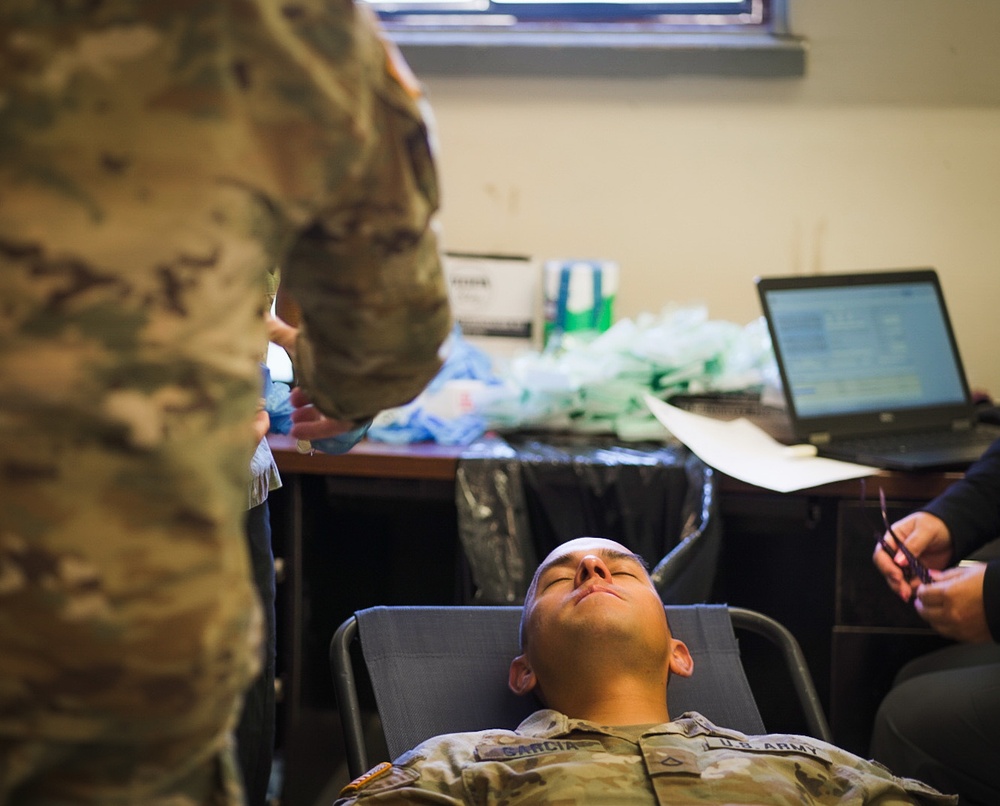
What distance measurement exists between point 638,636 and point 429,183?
0.92 m

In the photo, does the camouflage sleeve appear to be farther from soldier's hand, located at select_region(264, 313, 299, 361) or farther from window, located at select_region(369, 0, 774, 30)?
window, located at select_region(369, 0, 774, 30)

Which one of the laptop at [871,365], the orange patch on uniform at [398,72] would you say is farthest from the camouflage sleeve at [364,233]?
the laptop at [871,365]

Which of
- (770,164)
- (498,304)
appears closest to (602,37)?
(770,164)

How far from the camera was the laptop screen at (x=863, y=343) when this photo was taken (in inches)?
91.1

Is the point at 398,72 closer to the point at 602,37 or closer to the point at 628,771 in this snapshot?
the point at 628,771

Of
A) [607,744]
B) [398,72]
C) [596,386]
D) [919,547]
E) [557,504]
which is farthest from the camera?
[596,386]

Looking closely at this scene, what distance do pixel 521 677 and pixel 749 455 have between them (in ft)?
2.48

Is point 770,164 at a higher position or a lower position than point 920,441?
higher

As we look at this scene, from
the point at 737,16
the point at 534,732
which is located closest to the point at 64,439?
the point at 534,732

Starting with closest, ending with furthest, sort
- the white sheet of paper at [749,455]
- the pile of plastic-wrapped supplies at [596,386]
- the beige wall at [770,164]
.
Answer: the white sheet of paper at [749,455], the pile of plastic-wrapped supplies at [596,386], the beige wall at [770,164]

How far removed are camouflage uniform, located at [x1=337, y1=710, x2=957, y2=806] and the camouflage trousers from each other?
0.69 metres

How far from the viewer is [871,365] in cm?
238

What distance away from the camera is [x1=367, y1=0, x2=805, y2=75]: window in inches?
106

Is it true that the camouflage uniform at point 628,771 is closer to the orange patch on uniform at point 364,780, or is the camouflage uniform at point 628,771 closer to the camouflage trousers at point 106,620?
the orange patch on uniform at point 364,780
